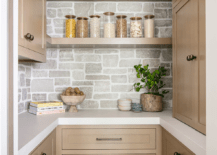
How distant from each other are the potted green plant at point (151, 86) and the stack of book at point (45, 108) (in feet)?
2.65

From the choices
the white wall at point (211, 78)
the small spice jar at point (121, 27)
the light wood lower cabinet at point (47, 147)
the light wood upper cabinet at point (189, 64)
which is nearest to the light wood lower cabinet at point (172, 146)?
the light wood upper cabinet at point (189, 64)

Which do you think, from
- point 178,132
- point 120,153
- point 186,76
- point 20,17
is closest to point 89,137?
point 120,153

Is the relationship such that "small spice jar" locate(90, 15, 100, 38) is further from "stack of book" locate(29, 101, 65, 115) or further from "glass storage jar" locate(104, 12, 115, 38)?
"stack of book" locate(29, 101, 65, 115)

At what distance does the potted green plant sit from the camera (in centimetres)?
187

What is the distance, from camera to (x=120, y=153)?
1580mm

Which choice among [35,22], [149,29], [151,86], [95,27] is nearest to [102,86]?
[151,86]

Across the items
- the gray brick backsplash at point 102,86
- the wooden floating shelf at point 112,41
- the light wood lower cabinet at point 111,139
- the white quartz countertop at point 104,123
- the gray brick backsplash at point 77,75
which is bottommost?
the light wood lower cabinet at point 111,139

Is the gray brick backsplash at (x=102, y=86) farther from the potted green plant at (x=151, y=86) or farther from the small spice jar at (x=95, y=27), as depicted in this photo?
the small spice jar at (x=95, y=27)

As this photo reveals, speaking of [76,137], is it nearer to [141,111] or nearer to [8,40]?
[141,111]

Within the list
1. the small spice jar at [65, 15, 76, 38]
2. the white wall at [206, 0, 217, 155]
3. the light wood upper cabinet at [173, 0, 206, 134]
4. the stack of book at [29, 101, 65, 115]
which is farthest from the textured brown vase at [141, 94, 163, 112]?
the white wall at [206, 0, 217, 155]

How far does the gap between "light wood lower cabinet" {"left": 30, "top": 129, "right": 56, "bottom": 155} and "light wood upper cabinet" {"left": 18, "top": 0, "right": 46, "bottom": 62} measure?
1.86ft

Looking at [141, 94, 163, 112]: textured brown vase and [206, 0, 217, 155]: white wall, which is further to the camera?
[141, 94, 163, 112]: textured brown vase

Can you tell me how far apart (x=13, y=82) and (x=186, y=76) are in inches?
42.7

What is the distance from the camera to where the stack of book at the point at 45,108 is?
172cm
